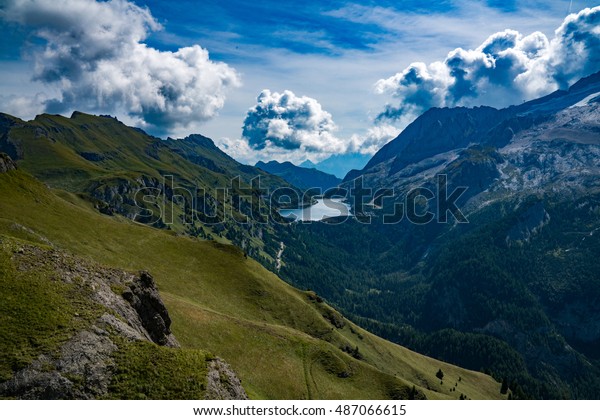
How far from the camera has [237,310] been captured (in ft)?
412

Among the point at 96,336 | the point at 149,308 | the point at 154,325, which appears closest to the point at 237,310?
the point at 149,308

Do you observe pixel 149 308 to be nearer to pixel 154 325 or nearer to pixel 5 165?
pixel 154 325

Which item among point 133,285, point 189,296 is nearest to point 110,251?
point 189,296

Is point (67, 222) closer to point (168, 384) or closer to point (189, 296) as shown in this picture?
point (189, 296)

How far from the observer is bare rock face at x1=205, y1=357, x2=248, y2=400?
125ft

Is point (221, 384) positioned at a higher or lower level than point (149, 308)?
lower

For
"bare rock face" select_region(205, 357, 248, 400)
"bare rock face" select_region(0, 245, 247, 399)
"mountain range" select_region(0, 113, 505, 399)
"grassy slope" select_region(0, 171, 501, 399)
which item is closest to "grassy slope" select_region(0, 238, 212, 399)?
"mountain range" select_region(0, 113, 505, 399)

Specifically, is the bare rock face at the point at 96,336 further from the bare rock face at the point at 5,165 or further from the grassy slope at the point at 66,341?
the bare rock face at the point at 5,165

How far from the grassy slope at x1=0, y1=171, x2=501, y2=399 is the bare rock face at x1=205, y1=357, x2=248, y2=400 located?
2774 centimetres

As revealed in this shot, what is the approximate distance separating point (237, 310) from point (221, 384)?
286 feet

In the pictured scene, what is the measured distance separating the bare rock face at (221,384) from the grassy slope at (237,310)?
91.0 feet

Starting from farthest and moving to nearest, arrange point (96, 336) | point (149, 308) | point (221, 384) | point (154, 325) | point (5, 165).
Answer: point (5, 165)
point (149, 308)
point (154, 325)
point (221, 384)
point (96, 336)

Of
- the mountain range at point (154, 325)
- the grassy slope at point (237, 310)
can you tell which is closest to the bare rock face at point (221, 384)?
the mountain range at point (154, 325)
